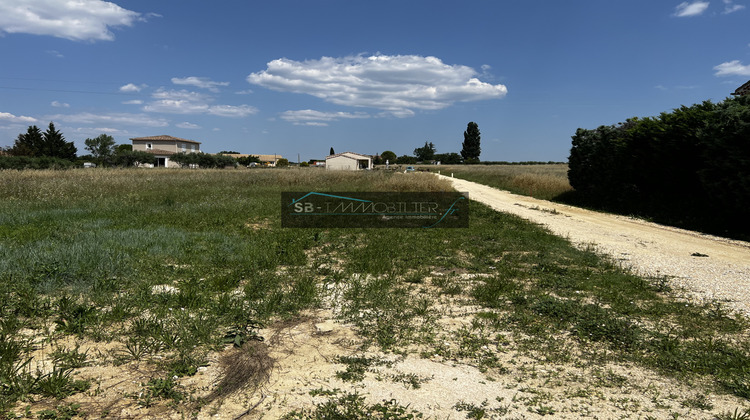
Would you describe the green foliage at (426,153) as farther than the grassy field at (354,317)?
Yes

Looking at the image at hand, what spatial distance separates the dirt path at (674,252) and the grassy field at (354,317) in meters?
0.60

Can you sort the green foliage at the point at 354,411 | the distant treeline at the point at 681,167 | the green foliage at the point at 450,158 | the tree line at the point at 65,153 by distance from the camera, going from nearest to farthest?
the green foliage at the point at 354,411 < the distant treeline at the point at 681,167 < the tree line at the point at 65,153 < the green foliage at the point at 450,158

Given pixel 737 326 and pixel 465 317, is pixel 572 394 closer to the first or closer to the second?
pixel 465 317

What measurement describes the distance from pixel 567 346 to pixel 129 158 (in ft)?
221

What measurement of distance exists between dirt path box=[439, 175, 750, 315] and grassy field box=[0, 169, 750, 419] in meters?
0.60

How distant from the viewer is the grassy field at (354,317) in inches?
127

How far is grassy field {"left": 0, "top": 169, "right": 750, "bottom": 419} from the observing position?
127 inches

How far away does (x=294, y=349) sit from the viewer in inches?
164

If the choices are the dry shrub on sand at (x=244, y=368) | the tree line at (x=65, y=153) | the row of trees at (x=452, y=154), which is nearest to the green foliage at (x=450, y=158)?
→ the row of trees at (x=452, y=154)

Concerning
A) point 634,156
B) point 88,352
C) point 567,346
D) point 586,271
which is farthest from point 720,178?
point 88,352

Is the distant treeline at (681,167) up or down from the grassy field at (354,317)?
up

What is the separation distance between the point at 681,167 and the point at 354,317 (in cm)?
1432

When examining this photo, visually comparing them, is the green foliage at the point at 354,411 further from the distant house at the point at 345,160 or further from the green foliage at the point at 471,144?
the green foliage at the point at 471,144

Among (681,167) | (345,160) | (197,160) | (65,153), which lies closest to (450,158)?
(345,160)
